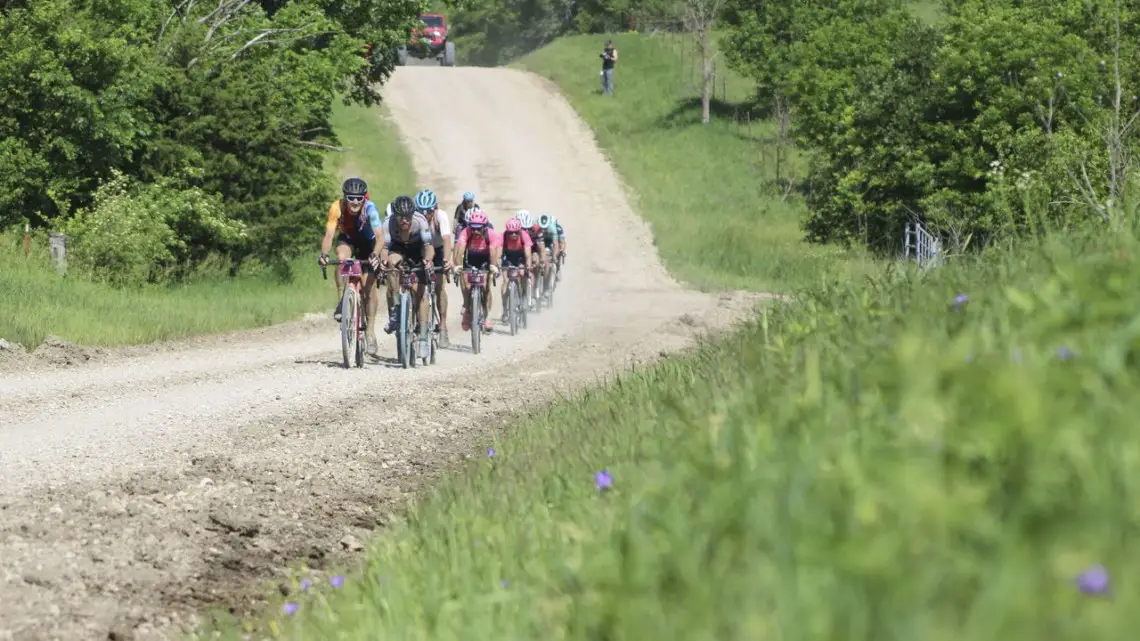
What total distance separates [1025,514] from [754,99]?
5456 cm

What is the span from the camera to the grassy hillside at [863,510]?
2572 mm

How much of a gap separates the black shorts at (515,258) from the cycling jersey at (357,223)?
6356 millimetres

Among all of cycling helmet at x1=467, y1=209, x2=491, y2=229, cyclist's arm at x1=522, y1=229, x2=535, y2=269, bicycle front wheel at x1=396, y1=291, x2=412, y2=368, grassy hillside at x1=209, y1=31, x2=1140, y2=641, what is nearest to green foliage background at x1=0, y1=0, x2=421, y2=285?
cyclist's arm at x1=522, y1=229, x2=535, y2=269

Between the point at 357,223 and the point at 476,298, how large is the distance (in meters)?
3.26

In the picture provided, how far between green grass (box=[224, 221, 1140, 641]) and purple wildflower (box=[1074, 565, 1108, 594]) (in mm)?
39

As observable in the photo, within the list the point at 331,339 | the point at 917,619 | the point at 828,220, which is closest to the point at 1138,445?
the point at 917,619

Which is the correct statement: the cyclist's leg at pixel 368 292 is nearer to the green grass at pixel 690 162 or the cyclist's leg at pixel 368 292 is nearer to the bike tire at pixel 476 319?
the bike tire at pixel 476 319

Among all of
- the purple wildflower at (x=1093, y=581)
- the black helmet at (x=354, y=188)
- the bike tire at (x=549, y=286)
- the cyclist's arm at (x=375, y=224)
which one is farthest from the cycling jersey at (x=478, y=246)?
the purple wildflower at (x=1093, y=581)

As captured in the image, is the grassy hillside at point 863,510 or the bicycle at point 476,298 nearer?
the grassy hillside at point 863,510

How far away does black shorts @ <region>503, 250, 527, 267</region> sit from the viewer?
71.5ft

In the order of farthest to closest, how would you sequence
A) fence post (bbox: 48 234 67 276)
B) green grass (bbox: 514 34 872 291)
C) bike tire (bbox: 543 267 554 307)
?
green grass (bbox: 514 34 872 291), bike tire (bbox: 543 267 554 307), fence post (bbox: 48 234 67 276)

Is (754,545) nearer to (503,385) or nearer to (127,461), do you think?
(127,461)

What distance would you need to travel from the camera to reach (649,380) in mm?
10500

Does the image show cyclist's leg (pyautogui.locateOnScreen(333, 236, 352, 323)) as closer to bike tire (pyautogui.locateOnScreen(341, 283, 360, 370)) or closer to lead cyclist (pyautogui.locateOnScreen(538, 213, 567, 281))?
bike tire (pyautogui.locateOnScreen(341, 283, 360, 370))
